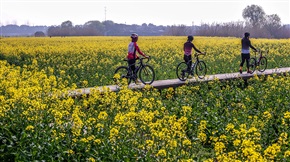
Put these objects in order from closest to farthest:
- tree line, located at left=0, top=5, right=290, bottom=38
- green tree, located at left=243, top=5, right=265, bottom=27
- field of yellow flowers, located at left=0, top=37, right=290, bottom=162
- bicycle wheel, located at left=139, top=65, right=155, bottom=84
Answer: field of yellow flowers, located at left=0, top=37, right=290, bottom=162 → bicycle wheel, located at left=139, top=65, right=155, bottom=84 → tree line, located at left=0, top=5, right=290, bottom=38 → green tree, located at left=243, top=5, right=265, bottom=27

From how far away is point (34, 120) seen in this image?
843 cm

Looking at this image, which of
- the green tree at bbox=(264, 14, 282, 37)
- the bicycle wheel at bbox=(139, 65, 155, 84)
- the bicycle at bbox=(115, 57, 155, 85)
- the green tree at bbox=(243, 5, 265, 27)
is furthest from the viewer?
the green tree at bbox=(243, 5, 265, 27)

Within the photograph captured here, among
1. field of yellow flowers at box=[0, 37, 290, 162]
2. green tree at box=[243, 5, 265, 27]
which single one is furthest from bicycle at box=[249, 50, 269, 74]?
green tree at box=[243, 5, 265, 27]

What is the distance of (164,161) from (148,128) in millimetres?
1816

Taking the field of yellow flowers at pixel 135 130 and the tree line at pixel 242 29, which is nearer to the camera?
the field of yellow flowers at pixel 135 130

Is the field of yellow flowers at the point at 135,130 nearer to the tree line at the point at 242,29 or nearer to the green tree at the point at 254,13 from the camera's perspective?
the tree line at the point at 242,29

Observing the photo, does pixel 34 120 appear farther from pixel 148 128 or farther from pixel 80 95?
pixel 80 95

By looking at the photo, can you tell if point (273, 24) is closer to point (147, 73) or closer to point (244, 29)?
point (244, 29)

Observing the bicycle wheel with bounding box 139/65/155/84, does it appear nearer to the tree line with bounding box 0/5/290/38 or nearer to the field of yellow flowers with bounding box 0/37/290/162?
the field of yellow flowers with bounding box 0/37/290/162

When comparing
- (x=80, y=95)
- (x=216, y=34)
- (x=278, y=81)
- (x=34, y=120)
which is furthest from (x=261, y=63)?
(x=216, y=34)

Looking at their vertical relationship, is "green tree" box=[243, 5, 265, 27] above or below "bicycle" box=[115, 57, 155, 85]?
above

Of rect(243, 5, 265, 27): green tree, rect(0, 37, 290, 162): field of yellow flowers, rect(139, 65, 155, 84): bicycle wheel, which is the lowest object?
rect(0, 37, 290, 162): field of yellow flowers

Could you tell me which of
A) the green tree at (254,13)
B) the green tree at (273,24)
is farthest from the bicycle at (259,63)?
the green tree at (254,13)

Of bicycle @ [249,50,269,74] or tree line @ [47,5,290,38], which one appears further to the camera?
tree line @ [47,5,290,38]
